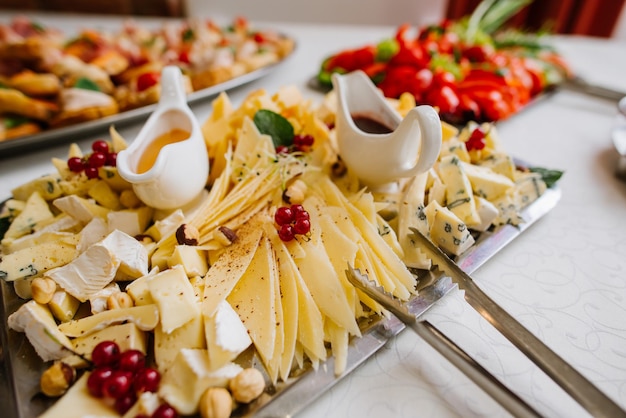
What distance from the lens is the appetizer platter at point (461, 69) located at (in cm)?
182

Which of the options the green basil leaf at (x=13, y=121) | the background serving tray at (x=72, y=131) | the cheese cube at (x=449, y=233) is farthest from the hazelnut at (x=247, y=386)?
the green basil leaf at (x=13, y=121)

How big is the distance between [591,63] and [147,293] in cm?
299

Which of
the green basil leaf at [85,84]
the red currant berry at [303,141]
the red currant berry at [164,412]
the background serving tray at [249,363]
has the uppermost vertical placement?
the green basil leaf at [85,84]

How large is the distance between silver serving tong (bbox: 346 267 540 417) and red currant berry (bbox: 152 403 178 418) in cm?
41

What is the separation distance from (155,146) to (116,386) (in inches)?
25.2

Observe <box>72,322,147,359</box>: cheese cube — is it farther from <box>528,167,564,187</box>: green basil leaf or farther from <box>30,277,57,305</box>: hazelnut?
<box>528,167,564,187</box>: green basil leaf

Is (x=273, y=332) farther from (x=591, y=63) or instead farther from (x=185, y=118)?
(x=591, y=63)

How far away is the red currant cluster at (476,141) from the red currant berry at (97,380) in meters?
1.12

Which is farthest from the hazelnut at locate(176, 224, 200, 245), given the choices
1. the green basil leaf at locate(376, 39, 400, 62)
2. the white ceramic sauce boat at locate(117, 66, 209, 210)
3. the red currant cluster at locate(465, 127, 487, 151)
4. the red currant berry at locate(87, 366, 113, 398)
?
the green basil leaf at locate(376, 39, 400, 62)

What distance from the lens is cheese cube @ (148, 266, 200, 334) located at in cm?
79

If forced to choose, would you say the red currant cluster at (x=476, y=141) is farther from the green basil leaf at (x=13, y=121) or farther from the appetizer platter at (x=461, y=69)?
the green basil leaf at (x=13, y=121)

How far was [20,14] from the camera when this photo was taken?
13.2ft

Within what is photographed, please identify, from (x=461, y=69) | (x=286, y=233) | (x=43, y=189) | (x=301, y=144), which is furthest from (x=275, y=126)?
(x=461, y=69)

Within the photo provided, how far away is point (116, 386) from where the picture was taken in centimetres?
71
